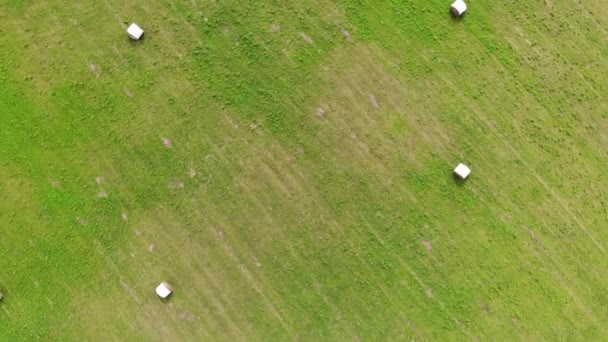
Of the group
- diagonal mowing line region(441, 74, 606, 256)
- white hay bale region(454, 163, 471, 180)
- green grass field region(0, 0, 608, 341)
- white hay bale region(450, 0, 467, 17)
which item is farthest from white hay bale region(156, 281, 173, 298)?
white hay bale region(450, 0, 467, 17)

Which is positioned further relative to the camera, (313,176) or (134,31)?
(313,176)

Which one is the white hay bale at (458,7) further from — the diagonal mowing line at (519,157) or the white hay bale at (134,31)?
the white hay bale at (134,31)

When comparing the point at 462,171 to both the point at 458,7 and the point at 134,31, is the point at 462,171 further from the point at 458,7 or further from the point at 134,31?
the point at 134,31

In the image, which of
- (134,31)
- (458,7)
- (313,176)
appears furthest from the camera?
(313,176)

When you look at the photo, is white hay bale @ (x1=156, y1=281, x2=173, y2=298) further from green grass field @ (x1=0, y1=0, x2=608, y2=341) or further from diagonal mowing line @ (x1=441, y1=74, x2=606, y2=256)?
diagonal mowing line @ (x1=441, y1=74, x2=606, y2=256)

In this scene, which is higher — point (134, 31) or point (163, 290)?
point (134, 31)

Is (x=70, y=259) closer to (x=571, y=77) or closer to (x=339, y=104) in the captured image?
(x=339, y=104)

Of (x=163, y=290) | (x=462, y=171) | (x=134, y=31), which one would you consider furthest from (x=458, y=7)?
(x=163, y=290)
